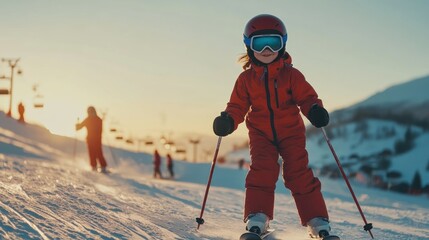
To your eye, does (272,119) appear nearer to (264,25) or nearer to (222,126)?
(222,126)

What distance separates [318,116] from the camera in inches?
151

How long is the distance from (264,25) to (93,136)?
302 inches

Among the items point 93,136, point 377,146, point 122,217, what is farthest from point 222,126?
point 377,146

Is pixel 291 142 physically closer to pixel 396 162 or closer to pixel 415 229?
pixel 415 229

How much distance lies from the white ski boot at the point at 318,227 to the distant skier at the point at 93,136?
7.60 meters

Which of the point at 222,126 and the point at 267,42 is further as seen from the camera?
the point at 267,42

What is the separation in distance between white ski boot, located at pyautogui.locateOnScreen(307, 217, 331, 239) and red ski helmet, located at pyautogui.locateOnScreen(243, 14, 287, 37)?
1.41m

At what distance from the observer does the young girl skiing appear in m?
3.83

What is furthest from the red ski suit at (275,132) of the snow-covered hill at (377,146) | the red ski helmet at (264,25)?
the snow-covered hill at (377,146)

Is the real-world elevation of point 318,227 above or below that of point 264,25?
below

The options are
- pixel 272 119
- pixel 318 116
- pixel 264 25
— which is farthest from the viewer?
pixel 264 25

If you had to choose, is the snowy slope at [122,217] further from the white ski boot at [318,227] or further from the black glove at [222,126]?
the black glove at [222,126]

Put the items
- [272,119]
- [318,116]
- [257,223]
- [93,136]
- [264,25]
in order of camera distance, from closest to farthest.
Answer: [257,223] < [318,116] < [272,119] < [264,25] < [93,136]

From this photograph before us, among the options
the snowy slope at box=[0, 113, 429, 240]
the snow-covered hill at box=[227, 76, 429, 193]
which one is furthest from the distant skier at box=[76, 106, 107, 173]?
the snow-covered hill at box=[227, 76, 429, 193]
